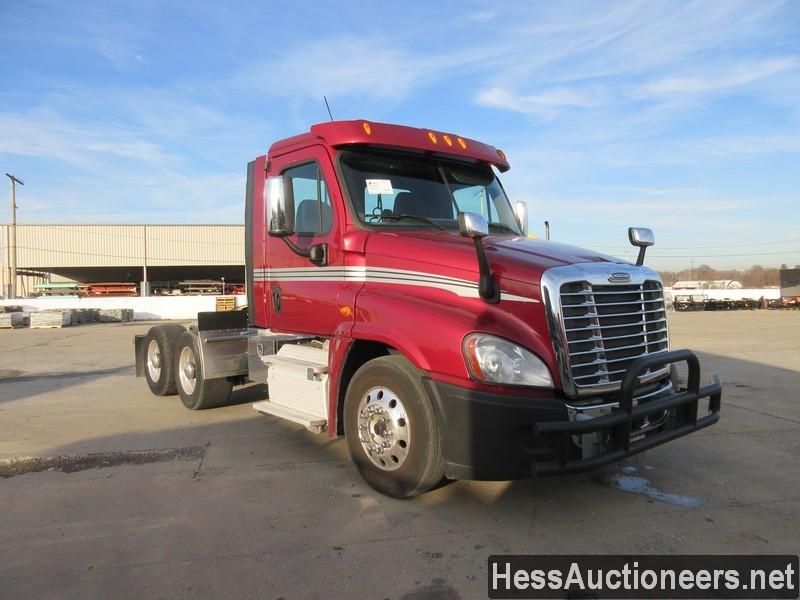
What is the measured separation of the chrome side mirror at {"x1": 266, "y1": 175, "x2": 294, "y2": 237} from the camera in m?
4.55

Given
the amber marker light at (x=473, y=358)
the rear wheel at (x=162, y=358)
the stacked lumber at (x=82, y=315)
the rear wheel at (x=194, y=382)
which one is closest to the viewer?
the amber marker light at (x=473, y=358)

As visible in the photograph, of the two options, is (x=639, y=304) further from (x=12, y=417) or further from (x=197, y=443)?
(x=12, y=417)

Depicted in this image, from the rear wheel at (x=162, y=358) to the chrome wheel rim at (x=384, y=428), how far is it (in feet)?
14.3

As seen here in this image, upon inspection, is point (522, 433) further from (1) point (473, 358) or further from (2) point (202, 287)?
(2) point (202, 287)

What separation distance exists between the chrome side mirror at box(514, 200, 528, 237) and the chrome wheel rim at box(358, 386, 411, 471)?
251cm

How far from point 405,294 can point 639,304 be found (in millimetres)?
1618

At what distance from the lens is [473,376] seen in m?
3.26

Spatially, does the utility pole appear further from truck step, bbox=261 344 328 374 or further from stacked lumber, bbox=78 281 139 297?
truck step, bbox=261 344 328 374

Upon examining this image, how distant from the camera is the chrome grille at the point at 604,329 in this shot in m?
3.46

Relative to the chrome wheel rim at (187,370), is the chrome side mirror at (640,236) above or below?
above

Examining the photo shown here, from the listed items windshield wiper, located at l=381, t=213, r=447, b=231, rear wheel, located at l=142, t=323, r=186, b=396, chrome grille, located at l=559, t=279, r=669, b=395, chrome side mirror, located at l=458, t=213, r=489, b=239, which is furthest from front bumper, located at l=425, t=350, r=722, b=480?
rear wheel, located at l=142, t=323, r=186, b=396

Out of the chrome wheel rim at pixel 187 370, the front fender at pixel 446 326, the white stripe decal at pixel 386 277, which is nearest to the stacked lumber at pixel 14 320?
the chrome wheel rim at pixel 187 370

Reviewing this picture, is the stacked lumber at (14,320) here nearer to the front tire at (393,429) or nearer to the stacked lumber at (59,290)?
the stacked lumber at (59,290)

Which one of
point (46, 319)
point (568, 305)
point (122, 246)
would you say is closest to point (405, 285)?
point (568, 305)
